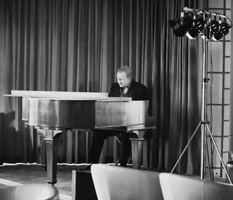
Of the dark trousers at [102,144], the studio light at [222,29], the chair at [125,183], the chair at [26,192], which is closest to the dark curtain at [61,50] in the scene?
the dark trousers at [102,144]

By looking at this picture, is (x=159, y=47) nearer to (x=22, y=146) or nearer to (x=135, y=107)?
(x=135, y=107)

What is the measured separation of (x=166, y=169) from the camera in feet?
19.4

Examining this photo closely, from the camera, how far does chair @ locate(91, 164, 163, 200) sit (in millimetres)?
1947

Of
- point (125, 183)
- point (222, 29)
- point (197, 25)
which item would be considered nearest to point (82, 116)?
point (197, 25)

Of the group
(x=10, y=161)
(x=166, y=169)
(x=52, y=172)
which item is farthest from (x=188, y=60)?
(x=10, y=161)

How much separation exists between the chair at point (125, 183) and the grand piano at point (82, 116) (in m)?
2.09

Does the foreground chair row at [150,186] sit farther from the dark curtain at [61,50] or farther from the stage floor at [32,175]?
the dark curtain at [61,50]

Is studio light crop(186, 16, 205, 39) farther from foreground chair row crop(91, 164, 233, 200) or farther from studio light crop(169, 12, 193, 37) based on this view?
foreground chair row crop(91, 164, 233, 200)

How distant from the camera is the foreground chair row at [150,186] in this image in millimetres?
1690

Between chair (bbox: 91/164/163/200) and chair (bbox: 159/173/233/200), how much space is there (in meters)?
0.12

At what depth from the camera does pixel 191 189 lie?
1.72m

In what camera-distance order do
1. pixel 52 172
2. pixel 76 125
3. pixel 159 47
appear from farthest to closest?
pixel 159 47 → pixel 52 172 → pixel 76 125

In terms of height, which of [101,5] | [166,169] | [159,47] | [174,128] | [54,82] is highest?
[101,5]

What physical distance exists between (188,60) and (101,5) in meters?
1.63
